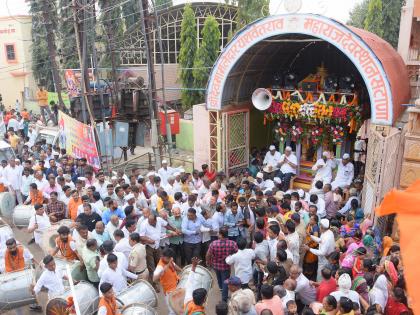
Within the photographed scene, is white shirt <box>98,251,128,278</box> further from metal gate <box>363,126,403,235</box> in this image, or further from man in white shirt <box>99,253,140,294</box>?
metal gate <box>363,126,403,235</box>

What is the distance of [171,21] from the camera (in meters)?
26.6

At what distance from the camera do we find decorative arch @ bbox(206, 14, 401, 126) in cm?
912

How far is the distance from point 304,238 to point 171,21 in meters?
22.4

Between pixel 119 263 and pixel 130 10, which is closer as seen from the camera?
pixel 119 263

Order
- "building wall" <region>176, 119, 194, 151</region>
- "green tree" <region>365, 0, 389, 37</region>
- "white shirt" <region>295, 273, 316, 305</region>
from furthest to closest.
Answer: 1. "green tree" <region>365, 0, 389, 37</region>
2. "building wall" <region>176, 119, 194, 151</region>
3. "white shirt" <region>295, 273, 316, 305</region>

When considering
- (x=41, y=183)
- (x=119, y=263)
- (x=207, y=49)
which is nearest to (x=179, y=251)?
(x=119, y=263)

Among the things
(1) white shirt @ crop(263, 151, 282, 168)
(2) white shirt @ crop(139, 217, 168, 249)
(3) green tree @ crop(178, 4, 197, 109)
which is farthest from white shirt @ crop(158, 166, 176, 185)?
(3) green tree @ crop(178, 4, 197, 109)

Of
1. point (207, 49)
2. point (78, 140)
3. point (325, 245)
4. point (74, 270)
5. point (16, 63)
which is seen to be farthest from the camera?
point (16, 63)

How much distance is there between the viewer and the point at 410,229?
207 centimetres

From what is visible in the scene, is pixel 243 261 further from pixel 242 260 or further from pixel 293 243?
pixel 293 243

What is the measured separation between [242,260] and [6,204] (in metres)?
6.62

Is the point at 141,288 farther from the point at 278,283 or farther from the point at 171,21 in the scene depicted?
the point at 171,21

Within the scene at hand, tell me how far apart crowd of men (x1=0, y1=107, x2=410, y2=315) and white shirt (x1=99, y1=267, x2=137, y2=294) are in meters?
0.01

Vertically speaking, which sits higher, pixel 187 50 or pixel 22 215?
pixel 187 50
